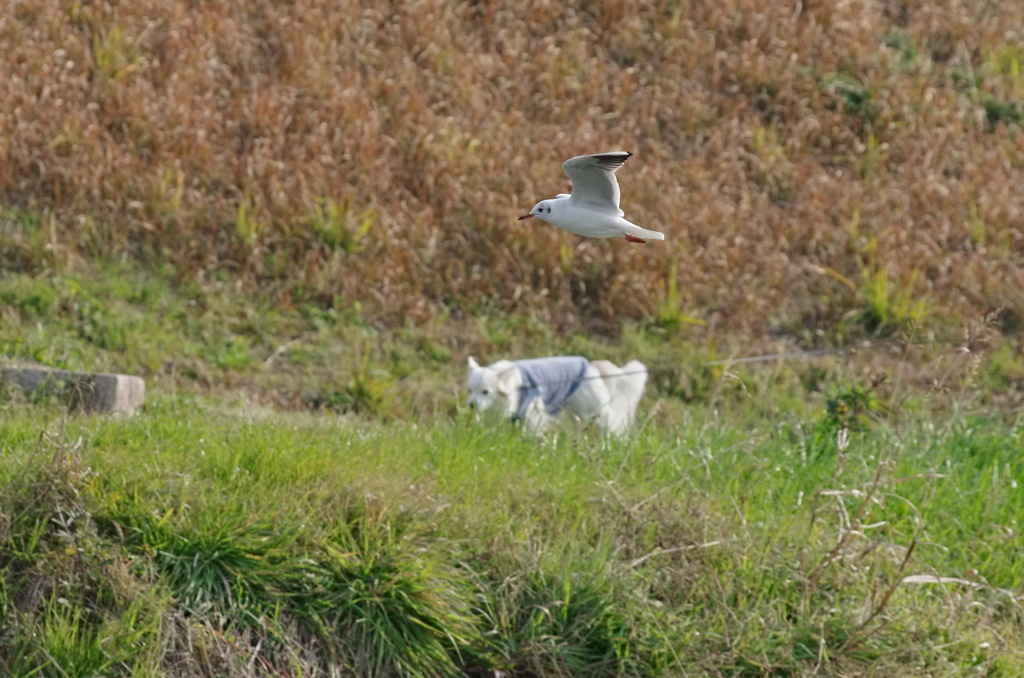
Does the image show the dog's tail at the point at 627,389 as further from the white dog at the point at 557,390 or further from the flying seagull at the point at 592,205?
the flying seagull at the point at 592,205

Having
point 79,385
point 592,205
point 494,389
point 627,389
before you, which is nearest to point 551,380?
point 494,389

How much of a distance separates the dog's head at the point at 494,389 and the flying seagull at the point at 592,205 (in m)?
4.75

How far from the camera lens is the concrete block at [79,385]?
5961 mm

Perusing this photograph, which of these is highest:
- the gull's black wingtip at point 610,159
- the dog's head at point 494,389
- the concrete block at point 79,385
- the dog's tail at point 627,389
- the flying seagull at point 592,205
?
the gull's black wingtip at point 610,159

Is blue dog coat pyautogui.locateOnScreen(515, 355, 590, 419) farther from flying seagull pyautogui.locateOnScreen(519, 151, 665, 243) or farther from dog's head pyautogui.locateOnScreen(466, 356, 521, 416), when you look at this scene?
flying seagull pyautogui.locateOnScreen(519, 151, 665, 243)

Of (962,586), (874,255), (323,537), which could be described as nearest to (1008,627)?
(962,586)

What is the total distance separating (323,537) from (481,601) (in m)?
0.67

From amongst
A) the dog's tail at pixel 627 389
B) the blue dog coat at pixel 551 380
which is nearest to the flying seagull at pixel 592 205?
the blue dog coat at pixel 551 380

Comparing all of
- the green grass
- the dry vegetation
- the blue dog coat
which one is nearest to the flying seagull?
the green grass

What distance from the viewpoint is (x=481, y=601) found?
16.2 ft

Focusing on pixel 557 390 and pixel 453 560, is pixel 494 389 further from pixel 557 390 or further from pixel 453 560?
pixel 453 560

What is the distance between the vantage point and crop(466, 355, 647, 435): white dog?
679cm

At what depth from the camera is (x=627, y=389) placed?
7.48 metres

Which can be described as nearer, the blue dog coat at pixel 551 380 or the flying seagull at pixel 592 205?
the flying seagull at pixel 592 205
